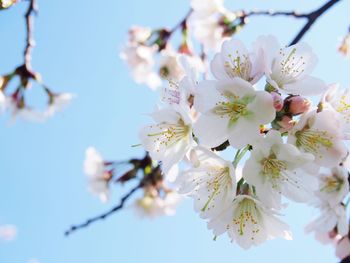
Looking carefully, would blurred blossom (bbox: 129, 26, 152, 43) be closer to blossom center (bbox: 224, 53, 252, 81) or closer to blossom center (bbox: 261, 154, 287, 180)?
blossom center (bbox: 224, 53, 252, 81)

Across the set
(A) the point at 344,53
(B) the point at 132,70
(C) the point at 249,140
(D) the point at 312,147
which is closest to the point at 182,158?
(C) the point at 249,140

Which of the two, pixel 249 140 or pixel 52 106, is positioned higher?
pixel 249 140

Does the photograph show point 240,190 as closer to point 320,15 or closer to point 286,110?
point 286,110

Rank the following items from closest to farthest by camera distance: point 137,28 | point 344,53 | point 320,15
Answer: point 320,15, point 344,53, point 137,28

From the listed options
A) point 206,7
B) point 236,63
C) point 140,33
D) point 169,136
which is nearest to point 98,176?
point 140,33

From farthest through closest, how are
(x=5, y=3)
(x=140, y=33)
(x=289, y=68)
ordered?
1. (x=140, y=33)
2. (x=5, y=3)
3. (x=289, y=68)

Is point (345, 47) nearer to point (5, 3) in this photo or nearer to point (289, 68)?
point (289, 68)
